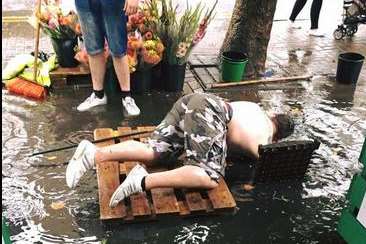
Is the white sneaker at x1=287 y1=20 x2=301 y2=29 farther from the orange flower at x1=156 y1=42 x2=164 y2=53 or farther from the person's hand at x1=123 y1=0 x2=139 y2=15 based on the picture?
the person's hand at x1=123 y1=0 x2=139 y2=15

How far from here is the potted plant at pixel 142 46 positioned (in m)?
5.23

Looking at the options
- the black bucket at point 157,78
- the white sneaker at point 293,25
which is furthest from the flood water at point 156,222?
the white sneaker at point 293,25

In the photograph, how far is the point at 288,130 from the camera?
12.9 ft

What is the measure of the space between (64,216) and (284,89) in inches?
144

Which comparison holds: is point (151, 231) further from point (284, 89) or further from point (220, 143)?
point (284, 89)

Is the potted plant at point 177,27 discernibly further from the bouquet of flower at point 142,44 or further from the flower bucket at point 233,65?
the flower bucket at point 233,65

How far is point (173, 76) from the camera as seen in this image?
18.3 ft

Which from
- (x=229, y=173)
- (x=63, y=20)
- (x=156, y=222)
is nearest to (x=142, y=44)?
(x=63, y=20)

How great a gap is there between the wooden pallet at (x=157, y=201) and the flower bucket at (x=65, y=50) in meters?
2.20

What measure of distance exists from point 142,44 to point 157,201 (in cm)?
234

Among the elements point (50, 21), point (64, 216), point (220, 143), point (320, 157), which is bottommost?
point (64, 216)

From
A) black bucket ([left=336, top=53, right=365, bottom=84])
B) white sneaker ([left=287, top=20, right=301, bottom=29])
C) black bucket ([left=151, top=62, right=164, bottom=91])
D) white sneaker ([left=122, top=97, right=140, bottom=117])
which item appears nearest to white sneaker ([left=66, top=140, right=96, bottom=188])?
white sneaker ([left=122, top=97, right=140, bottom=117])

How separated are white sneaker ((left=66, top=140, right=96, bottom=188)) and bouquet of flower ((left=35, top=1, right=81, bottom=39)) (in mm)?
2131

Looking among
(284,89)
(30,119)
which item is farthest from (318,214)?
(30,119)
